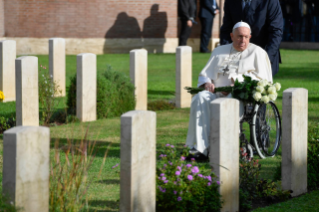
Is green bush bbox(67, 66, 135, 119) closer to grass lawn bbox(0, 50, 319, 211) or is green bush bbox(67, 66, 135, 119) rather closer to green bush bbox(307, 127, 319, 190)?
grass lawn bbox(0, 50, 319, 211)

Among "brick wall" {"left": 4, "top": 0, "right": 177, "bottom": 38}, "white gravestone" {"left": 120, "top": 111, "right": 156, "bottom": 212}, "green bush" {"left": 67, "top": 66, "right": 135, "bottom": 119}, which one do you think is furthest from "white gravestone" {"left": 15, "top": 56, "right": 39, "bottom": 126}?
"brick wall" {"left": 4, "top": 0, "right": 177, "bottom": 38}

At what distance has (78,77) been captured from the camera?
30.9 ft

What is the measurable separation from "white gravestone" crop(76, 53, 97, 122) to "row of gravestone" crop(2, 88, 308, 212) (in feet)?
15.8

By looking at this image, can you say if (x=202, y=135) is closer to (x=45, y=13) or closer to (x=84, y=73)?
(x=84, y=73)

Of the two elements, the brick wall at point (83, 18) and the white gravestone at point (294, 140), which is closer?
the white gravestone at point (294, 140)

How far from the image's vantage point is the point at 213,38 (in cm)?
2267

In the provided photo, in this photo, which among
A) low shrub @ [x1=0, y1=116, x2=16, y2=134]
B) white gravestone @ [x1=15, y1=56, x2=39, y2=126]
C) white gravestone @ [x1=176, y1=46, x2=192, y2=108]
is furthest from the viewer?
white gravestone @ [x1=176, y1=46, x2=192, y2=108]

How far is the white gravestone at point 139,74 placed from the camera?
33.6 feet

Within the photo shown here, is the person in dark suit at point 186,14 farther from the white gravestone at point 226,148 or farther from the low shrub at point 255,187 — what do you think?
the white gravestone at point 226,148

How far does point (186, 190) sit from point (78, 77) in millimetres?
5442

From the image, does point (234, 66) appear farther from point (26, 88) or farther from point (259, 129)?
point (26, 88)

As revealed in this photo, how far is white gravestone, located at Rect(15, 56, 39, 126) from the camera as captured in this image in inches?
307

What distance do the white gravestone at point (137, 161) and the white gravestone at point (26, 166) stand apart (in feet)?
1.75

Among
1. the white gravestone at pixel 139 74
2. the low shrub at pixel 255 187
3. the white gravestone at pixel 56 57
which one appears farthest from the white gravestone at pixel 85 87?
the low shrub at pixel 255 187
